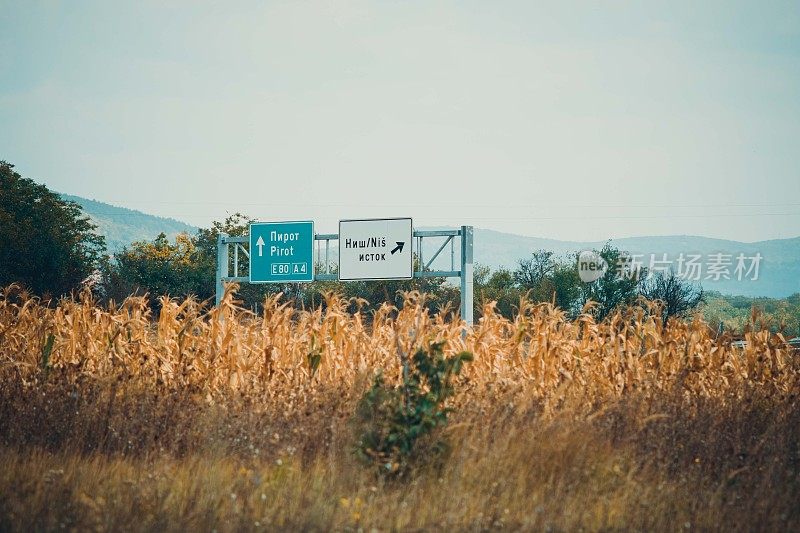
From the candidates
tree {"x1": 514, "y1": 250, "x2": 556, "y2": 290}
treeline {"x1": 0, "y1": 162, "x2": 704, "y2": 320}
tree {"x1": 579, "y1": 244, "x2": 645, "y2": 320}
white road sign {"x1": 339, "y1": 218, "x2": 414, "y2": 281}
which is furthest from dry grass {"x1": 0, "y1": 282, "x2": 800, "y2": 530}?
tree {"x1": 514, "y1": 250, "x2": 556, "y2": 290}

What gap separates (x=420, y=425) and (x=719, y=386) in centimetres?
471

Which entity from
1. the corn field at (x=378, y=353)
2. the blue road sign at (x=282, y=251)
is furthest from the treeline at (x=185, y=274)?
the corn field at (x=378, y=353)

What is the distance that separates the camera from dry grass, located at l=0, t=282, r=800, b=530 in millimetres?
6461

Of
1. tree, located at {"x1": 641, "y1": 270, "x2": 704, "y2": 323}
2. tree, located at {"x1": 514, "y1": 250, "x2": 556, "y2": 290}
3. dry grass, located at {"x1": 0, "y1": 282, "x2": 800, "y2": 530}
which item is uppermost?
tree, located at {"x1": 514, "y1": 250, "x2": 556, "y2": 290}

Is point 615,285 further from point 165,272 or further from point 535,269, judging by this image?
point 165,272

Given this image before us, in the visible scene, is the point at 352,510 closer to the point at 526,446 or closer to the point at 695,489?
the point at 526,446

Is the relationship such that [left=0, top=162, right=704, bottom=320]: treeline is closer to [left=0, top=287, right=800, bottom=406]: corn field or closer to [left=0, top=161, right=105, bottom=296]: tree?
[left=0, top=161, right=105, bottom=296]: tree

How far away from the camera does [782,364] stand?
1122 cm

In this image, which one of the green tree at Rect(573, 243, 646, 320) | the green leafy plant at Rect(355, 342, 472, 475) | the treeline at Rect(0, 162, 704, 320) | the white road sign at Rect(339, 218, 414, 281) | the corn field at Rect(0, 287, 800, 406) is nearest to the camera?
the green leafy plant at Rect(355, 342, 472, 475)

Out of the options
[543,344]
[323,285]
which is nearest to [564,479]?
[543,344]

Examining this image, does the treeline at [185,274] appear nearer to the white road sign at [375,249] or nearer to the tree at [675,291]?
the tree at [675,291]

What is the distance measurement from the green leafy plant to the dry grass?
18 centimetres

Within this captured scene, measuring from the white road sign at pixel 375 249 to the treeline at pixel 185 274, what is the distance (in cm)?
1771

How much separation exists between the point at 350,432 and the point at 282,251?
15.4 metres
